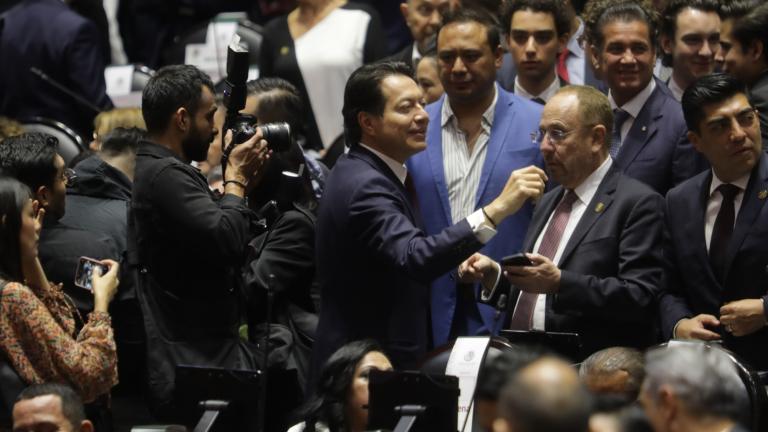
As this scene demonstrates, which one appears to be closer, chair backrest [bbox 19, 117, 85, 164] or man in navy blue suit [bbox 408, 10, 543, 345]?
man in navy blue suit [bbox 408, 10, 543, 345]

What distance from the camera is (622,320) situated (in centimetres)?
596

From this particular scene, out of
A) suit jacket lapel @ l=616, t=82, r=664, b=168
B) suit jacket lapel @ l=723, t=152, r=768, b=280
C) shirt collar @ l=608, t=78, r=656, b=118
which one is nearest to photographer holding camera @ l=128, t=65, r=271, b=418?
suit jacket lapel @ l=616, t=82, r=664, b=168

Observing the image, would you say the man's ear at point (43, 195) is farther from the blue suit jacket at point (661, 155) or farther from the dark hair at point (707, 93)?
the dark hair at point (707, 93)

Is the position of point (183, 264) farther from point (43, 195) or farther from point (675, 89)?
point (675, 89)

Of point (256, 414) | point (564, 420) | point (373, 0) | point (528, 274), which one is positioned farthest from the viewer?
point (373, 0)

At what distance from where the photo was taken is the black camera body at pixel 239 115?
19.4 feet

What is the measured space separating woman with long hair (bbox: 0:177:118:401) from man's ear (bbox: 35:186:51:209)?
1.80ft

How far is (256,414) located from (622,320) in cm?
160

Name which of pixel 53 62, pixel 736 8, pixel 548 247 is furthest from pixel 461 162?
pixel 53 62

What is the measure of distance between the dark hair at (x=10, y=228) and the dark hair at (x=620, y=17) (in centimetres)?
277

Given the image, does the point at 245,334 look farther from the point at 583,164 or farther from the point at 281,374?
the point at 583,164

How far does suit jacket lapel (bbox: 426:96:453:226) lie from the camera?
256 inches

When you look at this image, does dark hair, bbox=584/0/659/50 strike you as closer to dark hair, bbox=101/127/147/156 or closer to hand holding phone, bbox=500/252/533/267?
hand holding phone, bbox=500/252/533/267

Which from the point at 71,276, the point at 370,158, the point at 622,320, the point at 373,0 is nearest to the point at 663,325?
the point at 622,320
